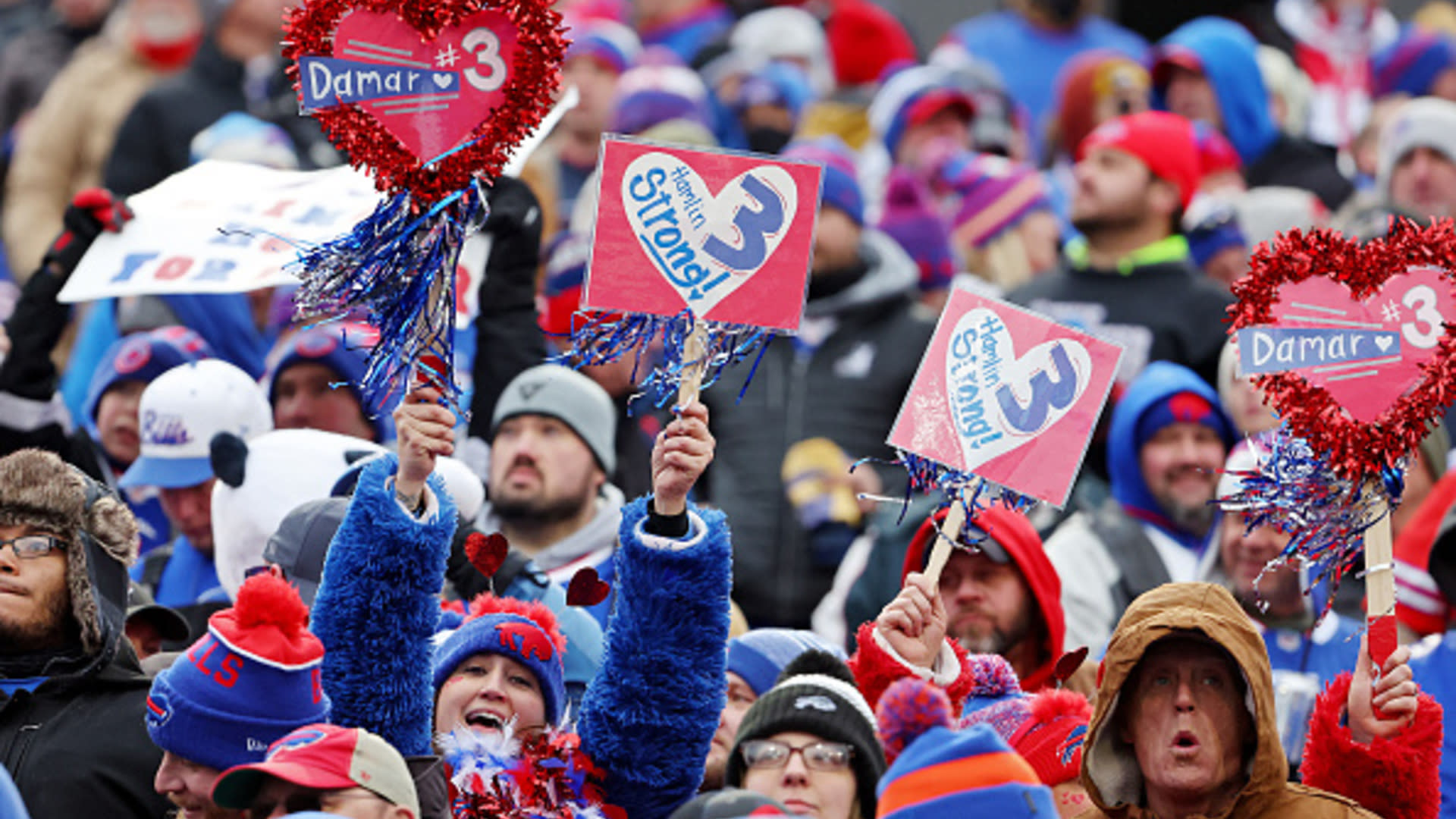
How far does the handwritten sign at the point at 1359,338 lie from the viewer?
16.3 ft

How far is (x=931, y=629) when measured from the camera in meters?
5.12

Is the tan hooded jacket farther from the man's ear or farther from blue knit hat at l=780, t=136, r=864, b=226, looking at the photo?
the man's ear

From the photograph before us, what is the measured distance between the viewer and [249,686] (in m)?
4.70

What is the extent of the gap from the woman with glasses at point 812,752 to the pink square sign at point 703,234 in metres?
0.80

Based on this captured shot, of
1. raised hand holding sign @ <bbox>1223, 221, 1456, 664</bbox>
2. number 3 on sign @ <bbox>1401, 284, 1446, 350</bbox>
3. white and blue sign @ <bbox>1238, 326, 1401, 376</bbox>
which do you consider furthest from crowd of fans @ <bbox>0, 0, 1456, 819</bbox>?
number 3 on sign @ <bbox>1401, 284, 1446, 350</bbox>

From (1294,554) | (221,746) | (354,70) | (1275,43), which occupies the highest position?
(1275,43)

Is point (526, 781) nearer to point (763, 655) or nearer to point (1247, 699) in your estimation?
point (763, 655)

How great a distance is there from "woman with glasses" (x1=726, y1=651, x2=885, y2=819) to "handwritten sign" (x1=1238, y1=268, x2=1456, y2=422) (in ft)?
3.90

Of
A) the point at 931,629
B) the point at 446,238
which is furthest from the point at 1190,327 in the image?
the point at 446,238

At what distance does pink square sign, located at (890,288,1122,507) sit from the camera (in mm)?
5109

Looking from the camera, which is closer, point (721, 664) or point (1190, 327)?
point (721, 664)

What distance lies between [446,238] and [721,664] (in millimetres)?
1031

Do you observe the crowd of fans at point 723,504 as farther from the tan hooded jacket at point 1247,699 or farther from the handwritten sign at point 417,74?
the handwritten sign at point 417,74

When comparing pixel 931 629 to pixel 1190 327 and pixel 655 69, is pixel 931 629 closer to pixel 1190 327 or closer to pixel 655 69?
pixel 1190 327
